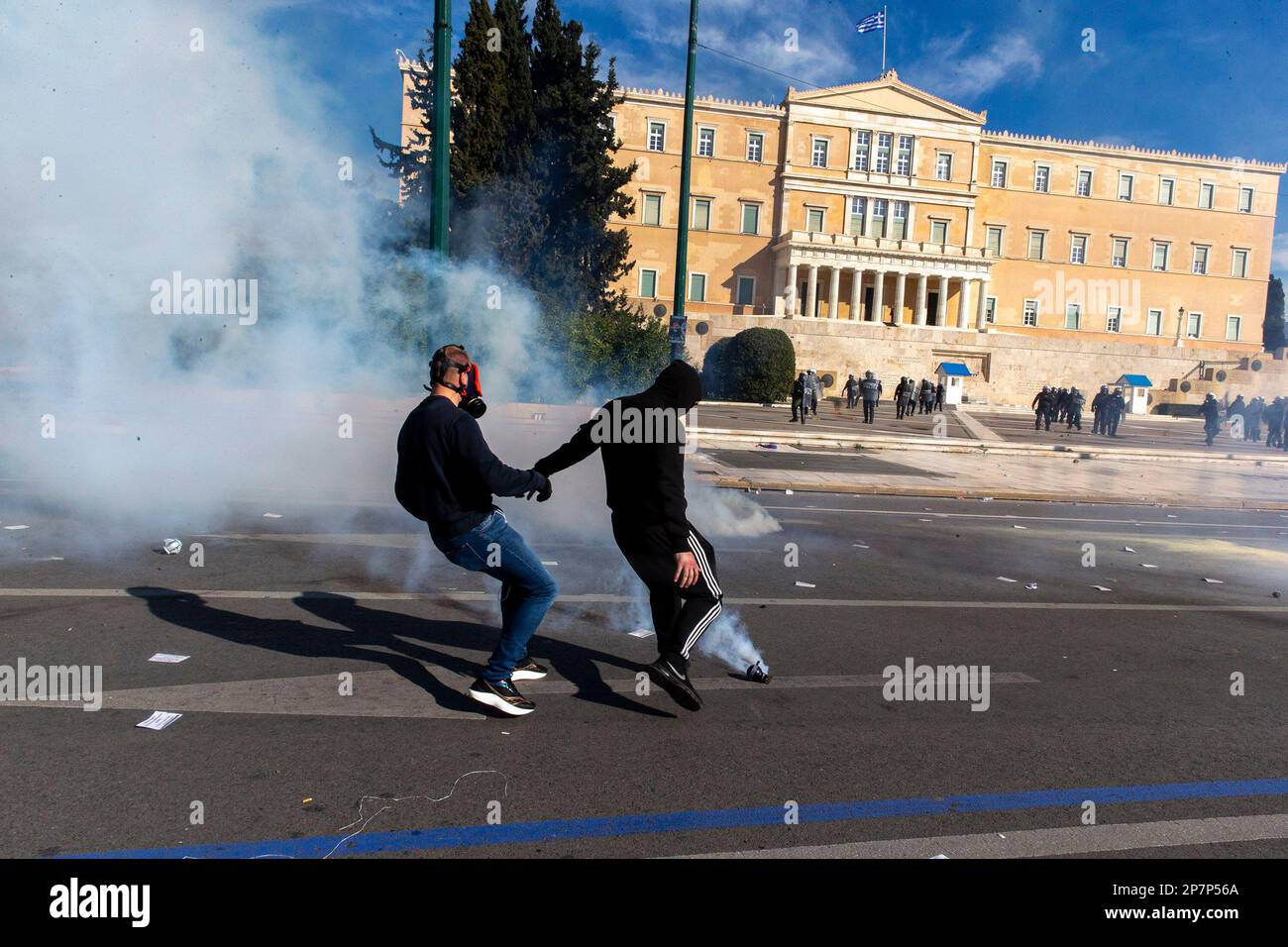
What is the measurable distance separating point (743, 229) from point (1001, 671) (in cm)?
5565

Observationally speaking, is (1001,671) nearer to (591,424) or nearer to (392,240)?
(591,424)

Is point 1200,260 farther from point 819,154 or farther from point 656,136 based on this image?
point 656,136

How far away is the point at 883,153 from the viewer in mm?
58062

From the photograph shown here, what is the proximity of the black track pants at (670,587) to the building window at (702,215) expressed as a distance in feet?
182

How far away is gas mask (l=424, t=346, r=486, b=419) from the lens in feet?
13.1

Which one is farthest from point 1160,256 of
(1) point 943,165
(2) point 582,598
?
(2) point 582,598

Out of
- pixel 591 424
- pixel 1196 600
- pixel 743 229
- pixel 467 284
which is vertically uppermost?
pixel 743 229

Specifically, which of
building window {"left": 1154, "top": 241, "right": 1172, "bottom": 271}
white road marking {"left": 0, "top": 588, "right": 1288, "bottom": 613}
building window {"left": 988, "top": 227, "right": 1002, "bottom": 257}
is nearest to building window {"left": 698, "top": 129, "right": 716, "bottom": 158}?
building window {"left": 988, "top": 227, "right": 1002, "bottom": 257}

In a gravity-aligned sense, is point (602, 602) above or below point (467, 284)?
below

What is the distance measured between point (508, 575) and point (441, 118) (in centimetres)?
626

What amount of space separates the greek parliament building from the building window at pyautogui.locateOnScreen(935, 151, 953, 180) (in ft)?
0.30

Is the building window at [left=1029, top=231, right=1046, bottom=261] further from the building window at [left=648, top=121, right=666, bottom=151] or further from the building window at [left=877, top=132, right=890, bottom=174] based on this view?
the building window at [left=648, top=121, right=666, bottom=151]

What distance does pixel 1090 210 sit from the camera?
201 ft
